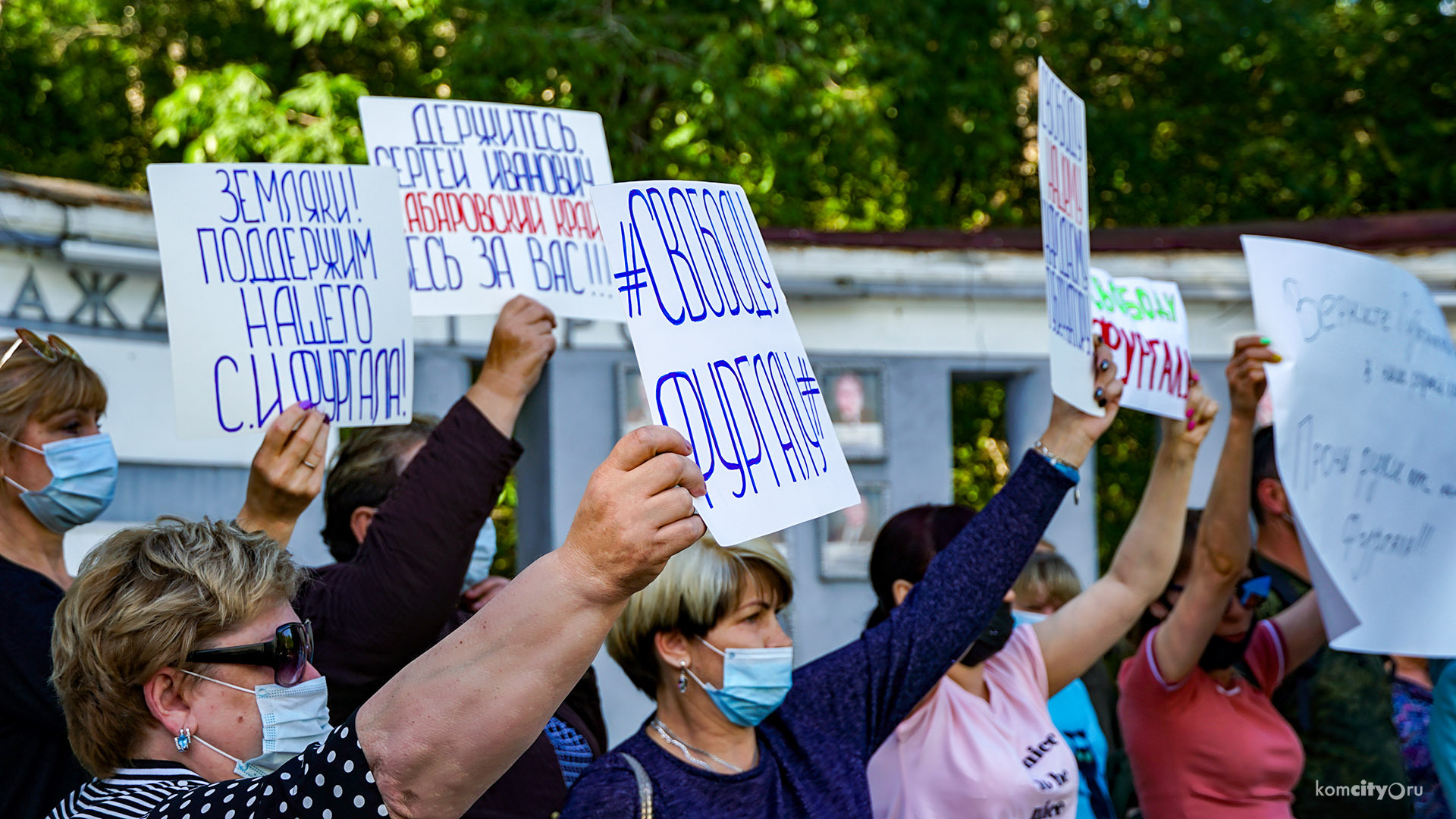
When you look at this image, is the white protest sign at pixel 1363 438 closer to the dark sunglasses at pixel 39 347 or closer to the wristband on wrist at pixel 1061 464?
the wristband on wrist at pixel 1061 464

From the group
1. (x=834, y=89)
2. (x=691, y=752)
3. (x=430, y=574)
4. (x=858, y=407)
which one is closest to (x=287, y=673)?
(x=430, y=574)

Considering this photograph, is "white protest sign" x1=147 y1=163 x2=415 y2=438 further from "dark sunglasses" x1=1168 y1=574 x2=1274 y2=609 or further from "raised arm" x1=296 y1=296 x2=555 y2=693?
"dark sunglasses" x1=1168 y1=574 x2=1274 y2=609

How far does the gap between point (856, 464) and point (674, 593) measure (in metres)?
4.95

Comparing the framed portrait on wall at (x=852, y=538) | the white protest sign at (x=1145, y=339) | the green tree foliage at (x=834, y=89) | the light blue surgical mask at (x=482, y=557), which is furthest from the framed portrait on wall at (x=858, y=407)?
the light blue surgical mask at (x=482, y=557)

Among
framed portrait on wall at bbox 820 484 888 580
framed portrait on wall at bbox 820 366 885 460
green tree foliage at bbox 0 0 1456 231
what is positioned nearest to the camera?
framed portrait on wall at bbox 820 484 888 580

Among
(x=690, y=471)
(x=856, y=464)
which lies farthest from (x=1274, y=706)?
(x=856, y=464)

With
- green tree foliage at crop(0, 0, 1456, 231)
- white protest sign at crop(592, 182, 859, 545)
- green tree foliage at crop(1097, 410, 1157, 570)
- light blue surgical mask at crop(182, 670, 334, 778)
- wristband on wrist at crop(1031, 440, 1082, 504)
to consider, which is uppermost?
green tree foliage at crop(0, 0, 1456, 231)

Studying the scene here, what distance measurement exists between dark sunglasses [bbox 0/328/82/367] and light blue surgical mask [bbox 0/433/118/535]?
7.0 inches

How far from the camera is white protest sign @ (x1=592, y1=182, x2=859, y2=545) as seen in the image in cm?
190

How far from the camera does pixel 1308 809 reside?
3.82 m

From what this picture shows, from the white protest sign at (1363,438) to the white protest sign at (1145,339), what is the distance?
0.22 meters

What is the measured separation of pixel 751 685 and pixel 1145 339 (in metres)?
1.60

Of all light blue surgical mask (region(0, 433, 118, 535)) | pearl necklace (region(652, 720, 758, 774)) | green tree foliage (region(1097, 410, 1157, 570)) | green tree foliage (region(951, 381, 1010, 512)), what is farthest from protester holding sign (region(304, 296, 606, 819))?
green tree foliage (region(1097, 410, 1157, 570))
